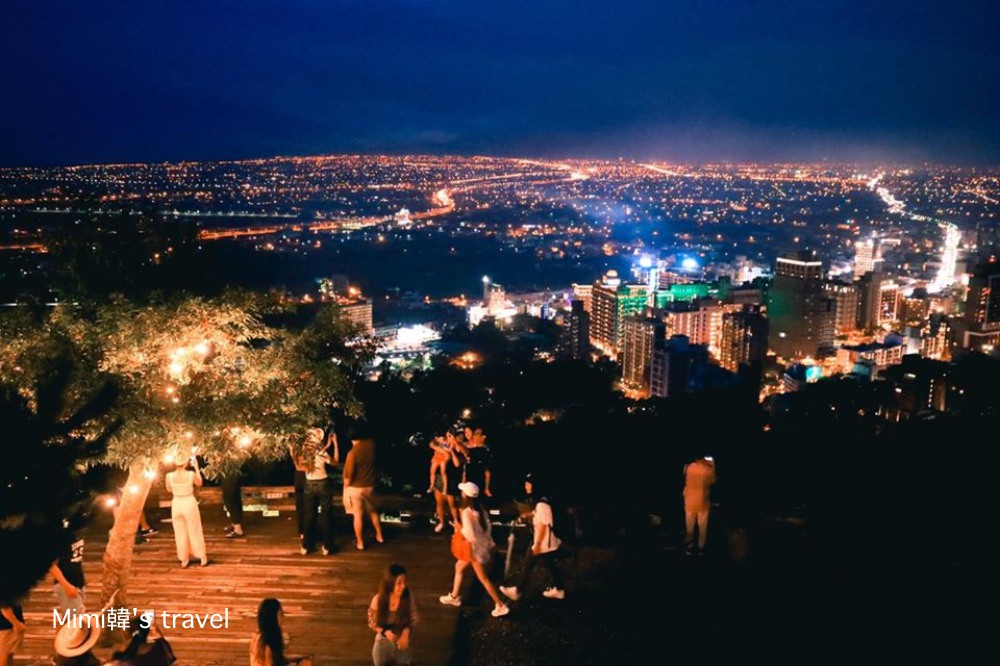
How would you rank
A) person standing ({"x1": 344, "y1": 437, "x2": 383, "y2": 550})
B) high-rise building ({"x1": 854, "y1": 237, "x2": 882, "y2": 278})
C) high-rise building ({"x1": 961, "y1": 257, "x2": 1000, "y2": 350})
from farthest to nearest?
1. high-rise building ({"x1": 854, "y1": 237, "x2": 882, "y2": 278})
2. high-rise building ({"x1": 961, "y1": 257, "x2": 1000, "y2": 350})
3. person standing ({"x1": 344, "y1": 437, "x2": 383, "y2": 550})

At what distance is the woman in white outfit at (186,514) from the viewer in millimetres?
5891

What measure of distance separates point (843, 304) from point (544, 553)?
7203 cm

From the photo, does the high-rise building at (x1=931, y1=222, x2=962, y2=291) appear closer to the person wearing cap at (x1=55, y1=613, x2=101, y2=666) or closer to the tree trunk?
the tree trunk

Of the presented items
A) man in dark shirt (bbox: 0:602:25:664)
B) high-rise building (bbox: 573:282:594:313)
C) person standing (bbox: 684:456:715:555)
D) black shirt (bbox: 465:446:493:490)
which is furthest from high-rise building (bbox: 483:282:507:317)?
man in dark shirt (bbox: 0:602:25:664)

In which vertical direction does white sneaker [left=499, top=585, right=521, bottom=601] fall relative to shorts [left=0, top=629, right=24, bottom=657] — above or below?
below

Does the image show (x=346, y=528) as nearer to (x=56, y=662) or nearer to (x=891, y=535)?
(x=56, y=662)

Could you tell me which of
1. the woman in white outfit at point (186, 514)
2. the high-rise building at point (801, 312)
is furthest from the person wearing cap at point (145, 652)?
the high-rise building at point (801, 312)

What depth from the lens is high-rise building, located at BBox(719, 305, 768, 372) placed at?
58969 millimetres

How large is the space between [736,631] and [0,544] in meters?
4.50

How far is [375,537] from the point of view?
675cm

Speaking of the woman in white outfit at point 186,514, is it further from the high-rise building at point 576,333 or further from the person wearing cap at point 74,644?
the high-rise building at point 576,333

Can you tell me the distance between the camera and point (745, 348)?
58906mm

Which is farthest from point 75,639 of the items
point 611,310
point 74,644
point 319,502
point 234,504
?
point 611,310

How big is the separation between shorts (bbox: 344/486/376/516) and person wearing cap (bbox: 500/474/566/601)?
144cm
